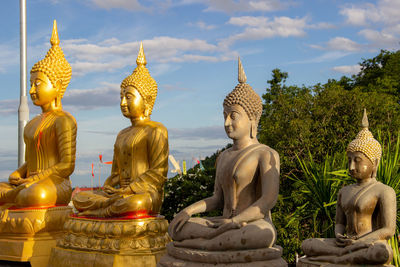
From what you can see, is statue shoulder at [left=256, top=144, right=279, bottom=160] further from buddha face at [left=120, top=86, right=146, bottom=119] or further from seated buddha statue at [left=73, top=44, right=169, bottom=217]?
buddha face at [left=120, top=86, right=146, bottom=119]

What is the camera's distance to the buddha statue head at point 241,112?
539cm

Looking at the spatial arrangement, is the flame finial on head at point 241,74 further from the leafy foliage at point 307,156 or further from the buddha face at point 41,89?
the buddha face at point 41,89

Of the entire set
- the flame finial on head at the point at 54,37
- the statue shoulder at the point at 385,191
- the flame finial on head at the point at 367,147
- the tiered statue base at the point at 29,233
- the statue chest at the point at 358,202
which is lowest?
the tiered statue base at the point at 29,233

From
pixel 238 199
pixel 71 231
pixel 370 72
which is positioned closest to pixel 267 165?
pixel 238 199

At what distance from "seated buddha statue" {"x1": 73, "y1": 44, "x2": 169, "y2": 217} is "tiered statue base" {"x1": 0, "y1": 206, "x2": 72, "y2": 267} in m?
0.90

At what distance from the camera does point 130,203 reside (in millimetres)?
7164

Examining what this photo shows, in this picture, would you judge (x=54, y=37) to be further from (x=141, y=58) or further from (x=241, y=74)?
(x=241, y=74)

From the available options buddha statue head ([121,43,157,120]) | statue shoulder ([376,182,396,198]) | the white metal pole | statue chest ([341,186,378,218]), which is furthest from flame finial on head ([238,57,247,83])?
the white metal pole

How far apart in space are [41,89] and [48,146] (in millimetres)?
1024

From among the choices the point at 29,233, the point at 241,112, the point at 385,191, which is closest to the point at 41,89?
the point at 29,233

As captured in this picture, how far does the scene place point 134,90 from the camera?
8023mm

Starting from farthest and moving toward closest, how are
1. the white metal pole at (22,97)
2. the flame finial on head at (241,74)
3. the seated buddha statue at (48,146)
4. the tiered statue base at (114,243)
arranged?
the white metal pole at (22,97)
the seated buddha statue at (48,146)
the tiered statue base at (114,243)
the flame finial on head at (241,74)

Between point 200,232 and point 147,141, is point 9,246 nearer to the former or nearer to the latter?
point 147,141

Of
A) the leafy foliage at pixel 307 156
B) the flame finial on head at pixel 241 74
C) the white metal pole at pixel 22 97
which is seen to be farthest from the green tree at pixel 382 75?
the flame finial on head at pixel 241 74
